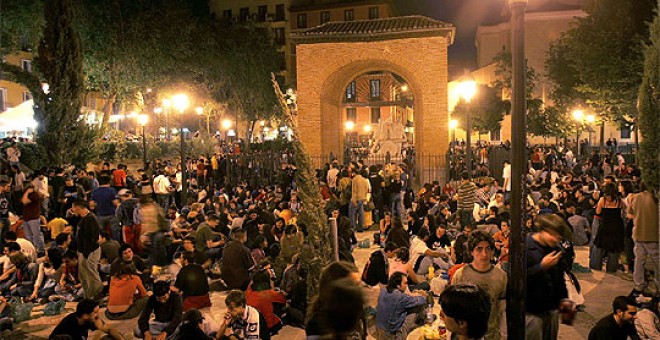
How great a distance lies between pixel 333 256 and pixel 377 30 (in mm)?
17115

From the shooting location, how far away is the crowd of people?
4809 mm

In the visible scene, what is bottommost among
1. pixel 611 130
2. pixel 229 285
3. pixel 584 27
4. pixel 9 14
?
pixel 229 285

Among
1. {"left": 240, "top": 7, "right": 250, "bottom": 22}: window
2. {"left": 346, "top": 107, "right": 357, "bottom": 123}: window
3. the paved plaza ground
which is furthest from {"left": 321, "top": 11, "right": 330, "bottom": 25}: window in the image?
the paved plaza ground

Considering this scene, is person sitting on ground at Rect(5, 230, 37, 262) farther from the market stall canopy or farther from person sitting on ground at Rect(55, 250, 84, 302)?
the market stall canopy

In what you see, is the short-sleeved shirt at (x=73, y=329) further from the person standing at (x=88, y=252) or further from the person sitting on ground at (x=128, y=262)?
the person standing at (x=88, y=252)

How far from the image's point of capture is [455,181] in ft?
69.9

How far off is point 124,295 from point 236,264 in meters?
1.65

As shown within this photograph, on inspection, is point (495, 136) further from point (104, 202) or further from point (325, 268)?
point (325, 268)

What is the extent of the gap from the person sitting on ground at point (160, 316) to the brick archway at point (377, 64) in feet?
57.6

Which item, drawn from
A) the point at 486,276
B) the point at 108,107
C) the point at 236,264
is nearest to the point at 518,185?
the point at 486,276

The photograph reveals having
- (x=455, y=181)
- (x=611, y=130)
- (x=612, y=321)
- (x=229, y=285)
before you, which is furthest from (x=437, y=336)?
(x=611, y=130)

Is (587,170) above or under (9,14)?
under

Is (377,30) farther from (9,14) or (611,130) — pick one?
(611,130)

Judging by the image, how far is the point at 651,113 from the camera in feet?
32.6
